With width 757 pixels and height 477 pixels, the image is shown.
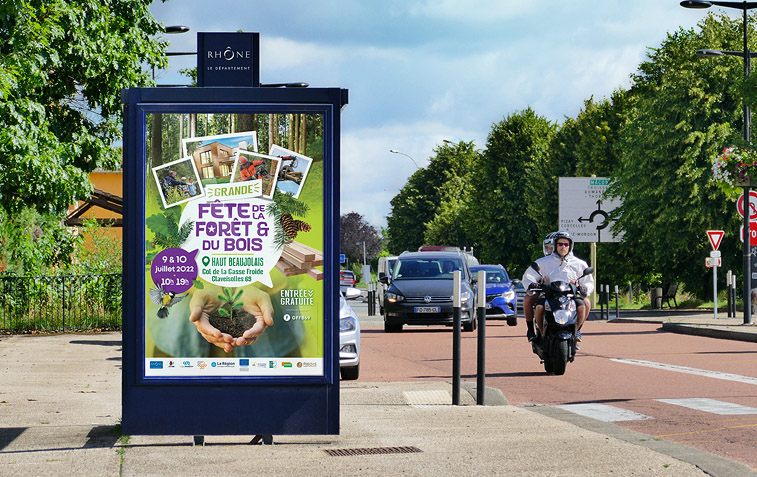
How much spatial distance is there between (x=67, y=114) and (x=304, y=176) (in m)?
16.4

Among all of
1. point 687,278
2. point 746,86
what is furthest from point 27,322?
point 687,278

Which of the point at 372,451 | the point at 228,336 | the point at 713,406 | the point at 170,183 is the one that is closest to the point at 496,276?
the point at 713,406

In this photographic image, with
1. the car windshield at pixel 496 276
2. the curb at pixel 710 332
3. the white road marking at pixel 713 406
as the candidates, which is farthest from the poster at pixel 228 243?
the car windshield at pixel 496 276

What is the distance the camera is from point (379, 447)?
6922 mm

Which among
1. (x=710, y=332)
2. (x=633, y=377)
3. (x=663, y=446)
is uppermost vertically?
(x=663, y=446)

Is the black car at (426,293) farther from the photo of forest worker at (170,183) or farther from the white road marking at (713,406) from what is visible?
the photo of forest worker at (170,183)

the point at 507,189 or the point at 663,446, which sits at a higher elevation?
the point at 507,189

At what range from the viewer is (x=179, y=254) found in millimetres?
6777

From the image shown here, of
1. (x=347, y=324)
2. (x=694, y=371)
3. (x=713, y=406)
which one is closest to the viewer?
(x=713, y=406)

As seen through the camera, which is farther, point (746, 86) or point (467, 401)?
point (746, 86)

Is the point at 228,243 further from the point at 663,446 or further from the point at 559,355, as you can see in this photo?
the point at 559,355

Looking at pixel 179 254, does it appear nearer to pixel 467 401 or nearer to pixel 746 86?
pixel 467 401

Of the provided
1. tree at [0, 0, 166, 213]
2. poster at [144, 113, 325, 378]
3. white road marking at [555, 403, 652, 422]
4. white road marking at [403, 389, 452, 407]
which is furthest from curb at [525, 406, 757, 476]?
tree at [0, 0, 166, 213]

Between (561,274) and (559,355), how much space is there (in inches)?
41.3
